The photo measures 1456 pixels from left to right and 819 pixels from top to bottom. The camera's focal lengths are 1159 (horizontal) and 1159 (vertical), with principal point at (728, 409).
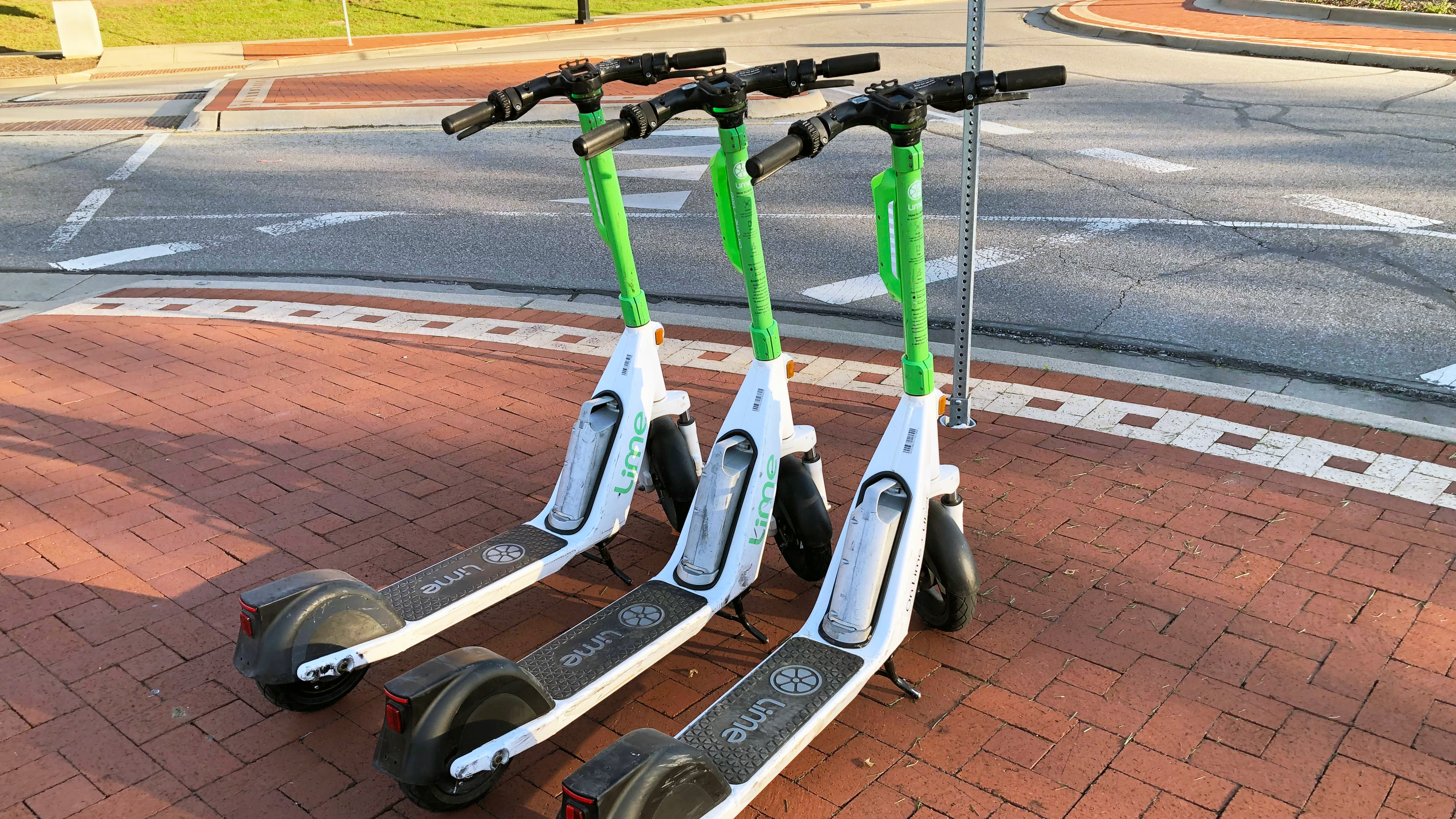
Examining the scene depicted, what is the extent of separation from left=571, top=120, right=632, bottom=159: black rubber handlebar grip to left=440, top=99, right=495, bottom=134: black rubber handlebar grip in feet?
1.64

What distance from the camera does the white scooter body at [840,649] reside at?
318 centimetres

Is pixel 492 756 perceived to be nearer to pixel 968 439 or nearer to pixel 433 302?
pixel 968 439

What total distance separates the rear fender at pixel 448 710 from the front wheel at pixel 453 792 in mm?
68

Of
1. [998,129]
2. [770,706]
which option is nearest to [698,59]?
[770,706]

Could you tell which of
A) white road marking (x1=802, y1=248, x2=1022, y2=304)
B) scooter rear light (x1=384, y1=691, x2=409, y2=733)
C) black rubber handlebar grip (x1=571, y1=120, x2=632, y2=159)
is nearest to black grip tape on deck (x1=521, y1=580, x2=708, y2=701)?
scooter rear light (x1=384, y1=691, x2=409, y2=733)

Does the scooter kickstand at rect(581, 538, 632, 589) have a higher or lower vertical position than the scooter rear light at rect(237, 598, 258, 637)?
lower

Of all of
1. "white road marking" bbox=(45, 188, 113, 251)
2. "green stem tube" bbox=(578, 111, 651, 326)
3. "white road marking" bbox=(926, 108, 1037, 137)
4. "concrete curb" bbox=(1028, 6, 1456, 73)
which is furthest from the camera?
"concrete curb" bbox=(1028, 6, 1456, 73)

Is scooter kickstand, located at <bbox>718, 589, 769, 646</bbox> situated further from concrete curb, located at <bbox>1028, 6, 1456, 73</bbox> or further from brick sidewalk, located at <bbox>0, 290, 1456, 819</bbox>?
concrete curb, located at <bbox>1028, 6, 1456, 73</bbox>

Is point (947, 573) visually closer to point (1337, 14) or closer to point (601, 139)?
point (601, 139)

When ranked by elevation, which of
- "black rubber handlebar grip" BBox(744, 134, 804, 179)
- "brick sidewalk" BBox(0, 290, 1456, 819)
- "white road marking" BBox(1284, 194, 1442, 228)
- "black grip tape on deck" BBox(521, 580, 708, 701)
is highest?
"black rubber handlebar grip" BBox(744, 134, 804, 179)

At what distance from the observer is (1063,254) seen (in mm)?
7973

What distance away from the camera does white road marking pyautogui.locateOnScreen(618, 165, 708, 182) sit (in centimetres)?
1056

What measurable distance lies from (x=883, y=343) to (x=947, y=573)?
295 centimetres

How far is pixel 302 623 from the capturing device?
11.2 ft
